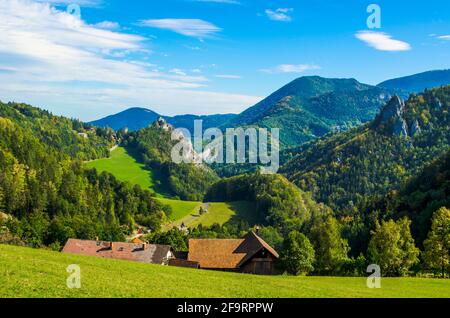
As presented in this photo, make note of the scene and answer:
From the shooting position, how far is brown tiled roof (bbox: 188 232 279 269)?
83.8m

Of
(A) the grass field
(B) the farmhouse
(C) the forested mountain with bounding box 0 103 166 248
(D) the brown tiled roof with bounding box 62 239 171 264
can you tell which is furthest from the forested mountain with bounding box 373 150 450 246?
(A) the grass field

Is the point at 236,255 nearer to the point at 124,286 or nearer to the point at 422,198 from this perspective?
the point at 124,286

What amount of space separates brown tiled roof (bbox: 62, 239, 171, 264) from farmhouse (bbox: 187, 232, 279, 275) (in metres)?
8.40

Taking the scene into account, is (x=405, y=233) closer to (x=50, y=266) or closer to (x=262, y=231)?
(x=50, y=266)

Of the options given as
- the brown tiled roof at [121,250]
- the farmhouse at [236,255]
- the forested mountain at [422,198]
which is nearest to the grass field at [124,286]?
the farmhouse at [236,255]

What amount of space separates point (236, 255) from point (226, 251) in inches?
83.3

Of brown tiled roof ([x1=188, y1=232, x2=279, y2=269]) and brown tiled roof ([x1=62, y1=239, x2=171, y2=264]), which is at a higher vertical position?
brown tiled roof ([x1=188, y1=232, x2=279, y2=269])

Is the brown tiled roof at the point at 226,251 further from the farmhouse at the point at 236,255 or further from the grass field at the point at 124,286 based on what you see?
the grass field at the point at 124,286

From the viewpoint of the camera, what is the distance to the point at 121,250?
94.9 metres

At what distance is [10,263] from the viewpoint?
3703 cm

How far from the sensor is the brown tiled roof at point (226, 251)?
3300 inches

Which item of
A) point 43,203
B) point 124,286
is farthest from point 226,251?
point 43,203

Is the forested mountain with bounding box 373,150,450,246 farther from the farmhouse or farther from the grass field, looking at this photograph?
the grass field
